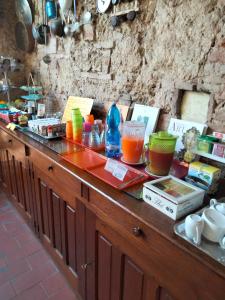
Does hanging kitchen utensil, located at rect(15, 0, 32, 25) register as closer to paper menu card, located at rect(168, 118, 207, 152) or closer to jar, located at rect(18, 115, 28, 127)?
jar, located at rect(18, 115, 28, 127)

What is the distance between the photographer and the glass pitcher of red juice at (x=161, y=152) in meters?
0.96

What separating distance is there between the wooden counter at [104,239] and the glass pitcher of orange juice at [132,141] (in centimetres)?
23

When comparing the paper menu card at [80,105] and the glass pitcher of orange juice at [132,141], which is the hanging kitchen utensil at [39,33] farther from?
the glass pitcher of orange juice at [132,141]

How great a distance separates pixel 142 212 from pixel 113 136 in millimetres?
584

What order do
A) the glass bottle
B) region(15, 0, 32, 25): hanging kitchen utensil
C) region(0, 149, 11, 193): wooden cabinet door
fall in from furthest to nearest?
region(15, 0, 32, 25): hanging kitchen utensil
region(0, 149, 11, 193): wooden cabinet door
the glass bottle

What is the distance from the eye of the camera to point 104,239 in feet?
3.20

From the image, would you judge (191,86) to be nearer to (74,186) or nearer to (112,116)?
(112,116)

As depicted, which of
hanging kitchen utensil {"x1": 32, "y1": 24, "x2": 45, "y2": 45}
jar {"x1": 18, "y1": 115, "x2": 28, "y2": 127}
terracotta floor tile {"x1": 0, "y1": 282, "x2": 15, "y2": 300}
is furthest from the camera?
hanging kitchen utensil {"x1": 32, "y1": 24, "x2": 45, "y2": 45}

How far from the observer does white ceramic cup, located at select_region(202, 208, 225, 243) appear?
0.62 m

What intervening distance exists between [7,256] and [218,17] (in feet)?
6.42

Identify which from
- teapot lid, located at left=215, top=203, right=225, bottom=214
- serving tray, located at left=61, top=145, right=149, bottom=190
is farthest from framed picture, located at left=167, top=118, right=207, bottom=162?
teapot lid, located at left=215, top=203, right=225, bottom=214

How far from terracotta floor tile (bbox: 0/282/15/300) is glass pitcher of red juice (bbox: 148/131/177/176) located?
1.20 m

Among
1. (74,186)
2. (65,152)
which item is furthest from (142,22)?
(74,186)

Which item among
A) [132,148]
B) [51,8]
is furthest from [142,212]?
[51,8]
